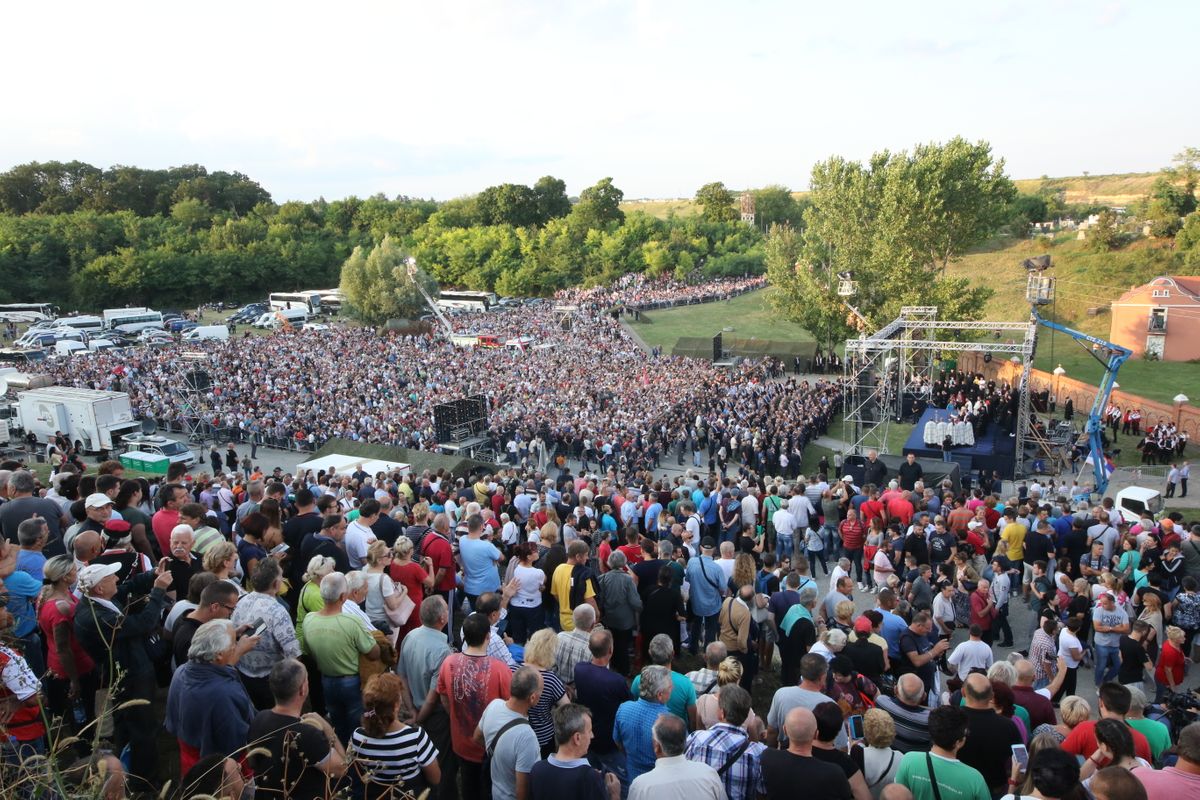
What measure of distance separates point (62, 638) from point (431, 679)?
2.03 metres

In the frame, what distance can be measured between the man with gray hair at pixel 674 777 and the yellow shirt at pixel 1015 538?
6950mm

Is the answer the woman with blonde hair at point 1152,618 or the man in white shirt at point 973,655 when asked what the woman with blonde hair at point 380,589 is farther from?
the woman with blonde hair at point 1152,618

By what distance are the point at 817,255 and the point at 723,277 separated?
32358 mm

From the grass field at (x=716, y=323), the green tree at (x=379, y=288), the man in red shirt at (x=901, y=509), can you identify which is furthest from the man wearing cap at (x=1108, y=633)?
the green tree at (x=379, y=288)

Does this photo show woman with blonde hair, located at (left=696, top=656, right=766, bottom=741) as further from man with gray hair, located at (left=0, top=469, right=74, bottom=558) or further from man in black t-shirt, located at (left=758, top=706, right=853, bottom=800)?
man with gray hair, located at (left=0, top=469, right=74, bottom=558)

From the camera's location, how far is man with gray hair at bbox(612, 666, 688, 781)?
3.89 meters

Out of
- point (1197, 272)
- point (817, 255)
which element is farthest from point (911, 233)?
point (1197, 272)

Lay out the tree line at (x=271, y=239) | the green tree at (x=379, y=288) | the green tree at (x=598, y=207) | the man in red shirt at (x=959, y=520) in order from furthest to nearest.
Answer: the green tree at (x=598, y=207)
the tree line at (x=271, y=239)
the green tree at (x=379, y=288)
the man in red shirt at (x=959, y=520)

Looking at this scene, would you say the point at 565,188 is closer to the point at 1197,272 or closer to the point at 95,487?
the point at 1197,272

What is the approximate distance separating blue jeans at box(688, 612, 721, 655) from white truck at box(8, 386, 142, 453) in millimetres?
20862

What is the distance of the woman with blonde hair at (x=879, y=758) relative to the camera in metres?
3.60

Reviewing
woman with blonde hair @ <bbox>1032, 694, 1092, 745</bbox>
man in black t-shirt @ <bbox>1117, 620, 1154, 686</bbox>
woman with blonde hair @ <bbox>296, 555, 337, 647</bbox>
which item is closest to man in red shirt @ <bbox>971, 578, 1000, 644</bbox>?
man in black t-shirt @ <bbox>1117, 620, 1154, 686</bbox>

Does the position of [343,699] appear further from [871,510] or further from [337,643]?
[871,510]

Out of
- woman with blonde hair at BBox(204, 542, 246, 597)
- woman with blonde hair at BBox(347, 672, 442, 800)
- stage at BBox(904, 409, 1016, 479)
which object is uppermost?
woman with blonde hair at BBox(204, 542, 246, 597)
